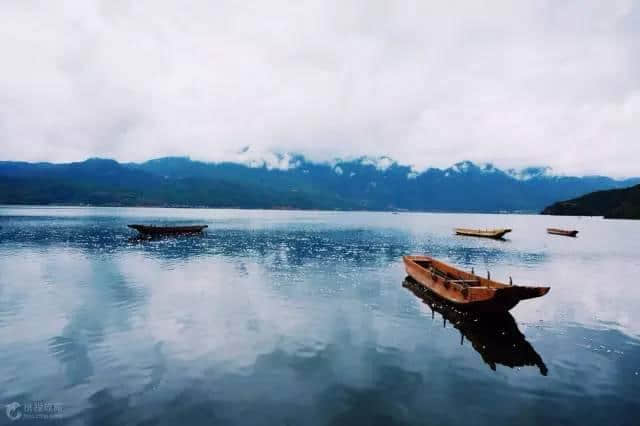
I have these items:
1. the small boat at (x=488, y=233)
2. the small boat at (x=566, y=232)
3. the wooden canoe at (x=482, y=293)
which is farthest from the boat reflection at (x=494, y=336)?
the small boat at (x=566, y=232)

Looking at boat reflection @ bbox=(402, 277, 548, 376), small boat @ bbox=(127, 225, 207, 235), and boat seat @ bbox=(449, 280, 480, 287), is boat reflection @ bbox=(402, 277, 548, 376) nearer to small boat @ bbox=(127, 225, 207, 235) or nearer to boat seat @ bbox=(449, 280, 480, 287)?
boat seat @ bbox=(449, 280, 480, 287)

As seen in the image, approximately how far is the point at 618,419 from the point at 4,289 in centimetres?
4351

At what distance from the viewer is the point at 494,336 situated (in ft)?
75.5

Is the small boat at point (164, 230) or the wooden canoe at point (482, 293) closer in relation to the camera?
the wooden canoe at point (482, 293)

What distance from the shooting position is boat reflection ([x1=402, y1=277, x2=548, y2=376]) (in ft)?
62.6

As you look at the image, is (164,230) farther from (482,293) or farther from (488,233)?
(488,233)

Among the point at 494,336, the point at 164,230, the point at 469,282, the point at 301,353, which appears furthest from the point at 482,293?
the point at 164,230

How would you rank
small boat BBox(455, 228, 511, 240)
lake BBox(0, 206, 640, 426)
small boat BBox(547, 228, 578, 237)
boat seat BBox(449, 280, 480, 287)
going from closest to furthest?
lake BBox(0, 206, 640, 426) < boat seat BBox(449, 280, 480, 287) < small boat BBox(455, 228, 511, 240) < small boat BBox(547, 228, 578, 237)

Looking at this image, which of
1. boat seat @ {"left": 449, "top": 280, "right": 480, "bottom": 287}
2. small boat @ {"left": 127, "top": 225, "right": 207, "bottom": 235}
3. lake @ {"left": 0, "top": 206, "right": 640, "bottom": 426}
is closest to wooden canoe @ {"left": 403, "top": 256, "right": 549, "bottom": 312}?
boat seat @ {"left": 449, "top": 280, "right": 480, "bottom": 287}

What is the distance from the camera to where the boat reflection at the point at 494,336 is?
Result: 19094mm

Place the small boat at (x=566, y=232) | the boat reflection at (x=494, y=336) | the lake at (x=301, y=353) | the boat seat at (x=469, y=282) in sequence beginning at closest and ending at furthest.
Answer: the lake at (x=301, y=353) < the boat reflection at (x=494, y=336) < the boat seat at (x=469, y=282) < the small boat at (x=566, y=232)

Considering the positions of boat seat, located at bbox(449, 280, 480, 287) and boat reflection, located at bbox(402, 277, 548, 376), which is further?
boat seat, located at bbox(449, 280, 480, 287)

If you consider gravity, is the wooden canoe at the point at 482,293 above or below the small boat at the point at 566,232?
above

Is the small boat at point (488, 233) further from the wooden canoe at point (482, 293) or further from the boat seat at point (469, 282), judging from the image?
the boat seat at point (469, 282)
